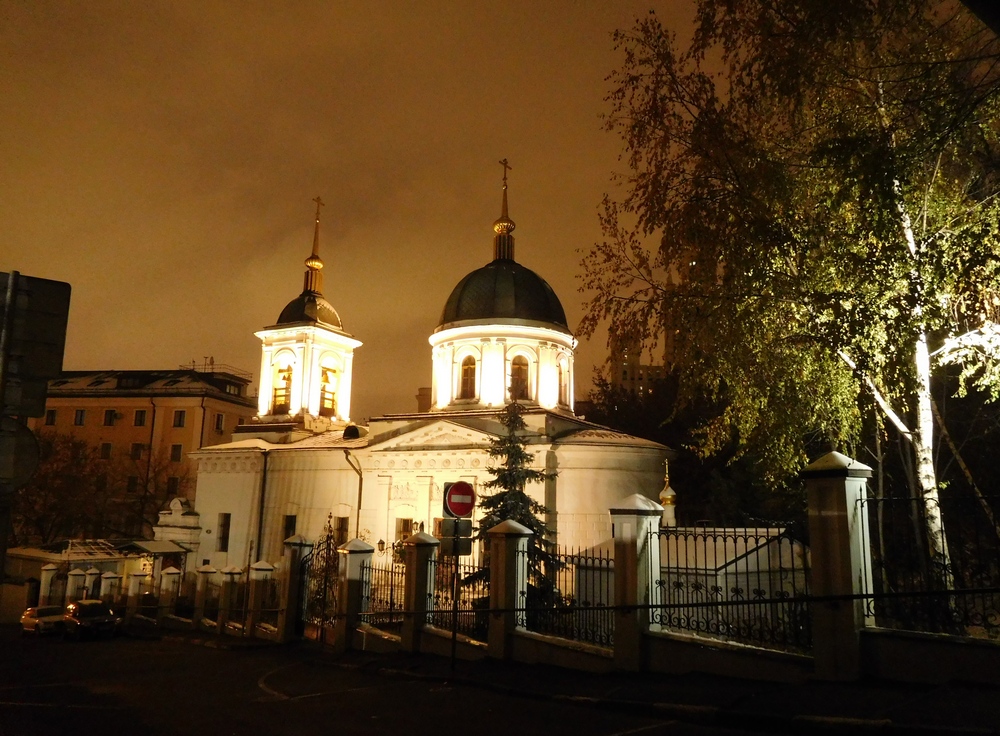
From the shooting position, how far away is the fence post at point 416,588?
43.1 feet

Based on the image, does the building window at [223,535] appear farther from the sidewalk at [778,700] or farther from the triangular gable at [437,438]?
the sidewalk at [778,700]

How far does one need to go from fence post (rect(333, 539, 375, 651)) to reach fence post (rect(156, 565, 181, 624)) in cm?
986

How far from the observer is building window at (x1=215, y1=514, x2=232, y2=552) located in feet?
111

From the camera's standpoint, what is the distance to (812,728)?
20.8 feet

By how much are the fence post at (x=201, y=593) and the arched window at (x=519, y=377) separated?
13556 mm

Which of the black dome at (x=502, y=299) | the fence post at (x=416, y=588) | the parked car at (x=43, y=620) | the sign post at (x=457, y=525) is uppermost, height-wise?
the black dome at (x=502, y=299)

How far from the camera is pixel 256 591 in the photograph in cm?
1789

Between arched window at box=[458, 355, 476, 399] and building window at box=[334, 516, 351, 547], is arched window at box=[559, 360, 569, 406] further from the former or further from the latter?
building window at box=[334, 516, 351, 547]

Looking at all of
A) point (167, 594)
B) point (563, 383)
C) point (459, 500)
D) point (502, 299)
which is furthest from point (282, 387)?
point (459, 500)

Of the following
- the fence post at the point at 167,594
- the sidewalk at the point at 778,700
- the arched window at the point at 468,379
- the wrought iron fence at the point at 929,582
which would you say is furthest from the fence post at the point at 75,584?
the wrought iron fence at the point at 929,582

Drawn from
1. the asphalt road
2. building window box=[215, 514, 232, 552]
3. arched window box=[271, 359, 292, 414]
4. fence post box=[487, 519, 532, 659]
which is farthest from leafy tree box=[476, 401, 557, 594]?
arched window box=[271, 359, 292, 414]

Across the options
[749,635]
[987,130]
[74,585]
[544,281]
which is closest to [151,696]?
[749,635]

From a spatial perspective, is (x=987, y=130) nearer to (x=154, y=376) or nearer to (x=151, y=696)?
(x=151, y=696)

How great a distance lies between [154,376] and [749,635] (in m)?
56.3
